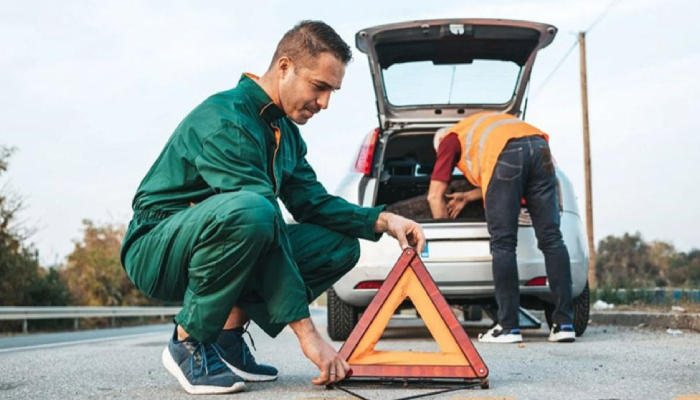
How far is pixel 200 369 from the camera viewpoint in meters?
3.71

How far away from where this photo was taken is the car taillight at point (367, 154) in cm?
720

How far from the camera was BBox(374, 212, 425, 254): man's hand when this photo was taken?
3.95m

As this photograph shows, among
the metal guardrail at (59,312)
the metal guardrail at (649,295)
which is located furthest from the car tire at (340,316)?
the metal guardrail at (59,312)

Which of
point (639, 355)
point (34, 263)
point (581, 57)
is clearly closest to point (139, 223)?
point (639, 355)

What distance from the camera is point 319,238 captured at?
4.26 meters

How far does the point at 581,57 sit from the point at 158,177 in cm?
2270

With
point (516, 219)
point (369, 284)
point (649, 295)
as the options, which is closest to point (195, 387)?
point (369, 284)

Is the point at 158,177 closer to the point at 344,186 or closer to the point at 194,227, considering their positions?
the point at 194,227

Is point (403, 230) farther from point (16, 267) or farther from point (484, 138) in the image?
point (16, 267)

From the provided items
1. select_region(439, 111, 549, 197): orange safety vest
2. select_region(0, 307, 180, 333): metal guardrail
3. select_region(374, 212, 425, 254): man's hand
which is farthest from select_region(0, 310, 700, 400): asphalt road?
select_region(0, 307, 180, 333): metal guardrail

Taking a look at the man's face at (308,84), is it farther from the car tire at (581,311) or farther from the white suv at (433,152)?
the car tire at (581,311)

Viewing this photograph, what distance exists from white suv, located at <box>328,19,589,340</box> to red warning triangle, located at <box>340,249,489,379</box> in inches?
104

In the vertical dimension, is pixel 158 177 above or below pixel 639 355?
above

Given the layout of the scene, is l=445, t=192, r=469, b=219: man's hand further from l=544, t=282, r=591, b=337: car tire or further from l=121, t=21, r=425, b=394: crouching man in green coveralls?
l=121, t=21, r=425, b=394: crouching man in green coveralls
